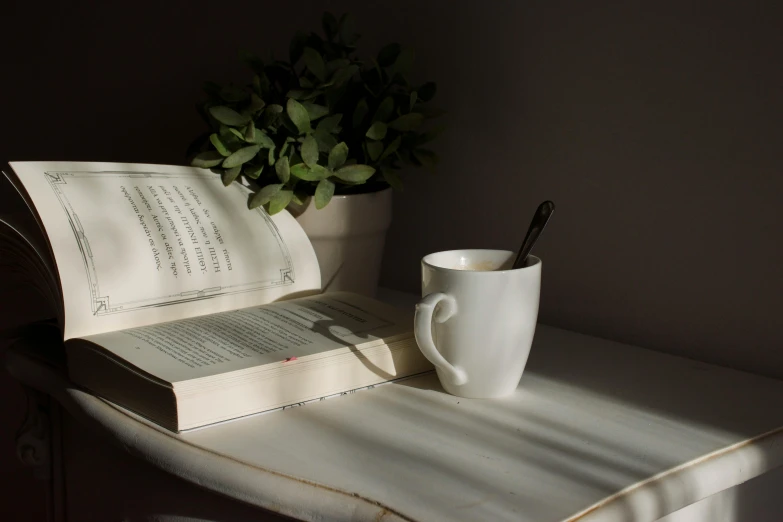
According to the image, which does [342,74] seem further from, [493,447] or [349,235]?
[493,447]

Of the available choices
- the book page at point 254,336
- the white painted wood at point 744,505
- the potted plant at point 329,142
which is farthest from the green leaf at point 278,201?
the white painted wood at point 744,505

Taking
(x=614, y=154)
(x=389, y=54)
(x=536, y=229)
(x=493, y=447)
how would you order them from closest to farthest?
(x=493, y=447) → (x=536, y=229) → (x=614, y=154) → (x=389, y=54)

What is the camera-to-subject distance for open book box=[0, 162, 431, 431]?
0.59 metres

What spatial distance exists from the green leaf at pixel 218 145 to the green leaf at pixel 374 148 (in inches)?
5.6

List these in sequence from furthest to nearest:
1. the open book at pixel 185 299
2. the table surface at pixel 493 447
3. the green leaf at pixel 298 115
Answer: the green leaf at pixel 298 115 → the open book at pixel 185 299 → the table surface at pixel 493 447

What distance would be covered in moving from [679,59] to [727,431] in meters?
0.33

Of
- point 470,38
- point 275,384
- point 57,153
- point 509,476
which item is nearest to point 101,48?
point 57,153

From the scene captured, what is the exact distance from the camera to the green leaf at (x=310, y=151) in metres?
0.79

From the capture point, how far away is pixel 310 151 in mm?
793

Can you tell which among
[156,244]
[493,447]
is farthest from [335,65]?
[493,447]

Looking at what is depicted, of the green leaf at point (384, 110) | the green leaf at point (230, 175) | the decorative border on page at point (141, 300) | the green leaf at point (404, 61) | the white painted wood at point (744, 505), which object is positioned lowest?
the white painted wood at point (744, 505)

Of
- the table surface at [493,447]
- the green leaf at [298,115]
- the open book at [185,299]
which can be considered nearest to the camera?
the table surface at [493,447]

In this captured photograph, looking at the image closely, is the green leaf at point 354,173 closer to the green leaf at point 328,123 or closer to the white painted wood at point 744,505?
the green leaf at point 328,123

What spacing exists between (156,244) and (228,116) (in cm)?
16
